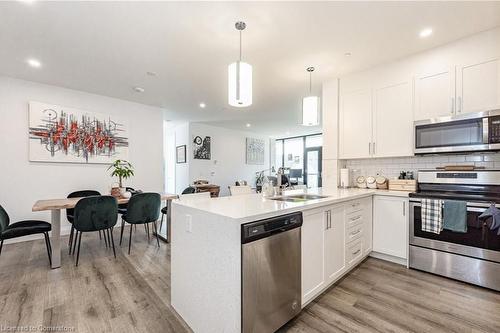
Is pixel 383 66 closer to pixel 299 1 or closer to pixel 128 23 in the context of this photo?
pixel 299 1

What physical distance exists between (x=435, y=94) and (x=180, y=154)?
651cm

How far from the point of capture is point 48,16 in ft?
7.08

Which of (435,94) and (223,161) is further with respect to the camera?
(223,161)

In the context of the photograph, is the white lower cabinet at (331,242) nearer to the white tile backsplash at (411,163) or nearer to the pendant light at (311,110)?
the white tile backsplash at (411,163)

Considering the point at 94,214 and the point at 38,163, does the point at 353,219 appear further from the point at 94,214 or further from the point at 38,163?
the point at 38,163

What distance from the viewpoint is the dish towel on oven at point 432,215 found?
236 cm

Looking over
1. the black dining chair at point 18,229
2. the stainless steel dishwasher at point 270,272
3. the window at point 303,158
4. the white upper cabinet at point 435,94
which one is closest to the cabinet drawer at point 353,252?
the stainless steel dishwasher at point 270,272

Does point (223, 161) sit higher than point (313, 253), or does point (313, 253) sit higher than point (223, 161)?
point (223, 161)

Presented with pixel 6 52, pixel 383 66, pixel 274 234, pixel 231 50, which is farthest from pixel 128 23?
pixel 383 66

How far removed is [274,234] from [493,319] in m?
1.92

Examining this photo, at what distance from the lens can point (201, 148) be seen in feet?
23.4

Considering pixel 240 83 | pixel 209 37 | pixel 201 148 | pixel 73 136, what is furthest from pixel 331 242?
pixel 201 148

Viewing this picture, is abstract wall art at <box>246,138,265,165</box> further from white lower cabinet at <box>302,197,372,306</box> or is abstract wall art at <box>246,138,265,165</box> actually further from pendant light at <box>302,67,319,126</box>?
white lower cabinet at <box>302,197,372,306</box>

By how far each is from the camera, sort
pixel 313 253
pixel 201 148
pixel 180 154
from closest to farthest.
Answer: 1. pixel 313 253
2. pixel 201 148
3. pixel 180 154
